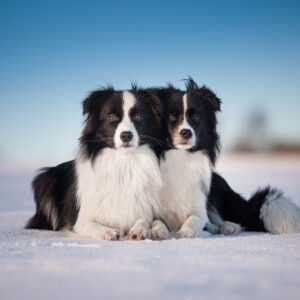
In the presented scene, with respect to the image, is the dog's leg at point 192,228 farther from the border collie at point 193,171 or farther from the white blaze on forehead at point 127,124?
the white blaze on forehead at point 127,124

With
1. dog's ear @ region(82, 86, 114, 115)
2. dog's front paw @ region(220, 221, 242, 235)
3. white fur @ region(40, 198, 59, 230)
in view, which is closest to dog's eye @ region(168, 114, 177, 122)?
dog's ear @ region(82, 86, 114, 115)

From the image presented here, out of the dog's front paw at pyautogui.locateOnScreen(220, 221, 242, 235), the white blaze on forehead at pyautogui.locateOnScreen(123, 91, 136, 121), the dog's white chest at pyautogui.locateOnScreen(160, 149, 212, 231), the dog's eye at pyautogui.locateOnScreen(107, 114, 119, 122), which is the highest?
the white blaze on forehead at pyautogui.locateOnScreen(123, 91, 136, 121)

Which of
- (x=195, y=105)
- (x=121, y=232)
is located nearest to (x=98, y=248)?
(x=121, y=232)

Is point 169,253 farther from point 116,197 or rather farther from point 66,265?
point 116,197

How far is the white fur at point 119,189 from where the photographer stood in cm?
462

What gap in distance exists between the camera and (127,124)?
456cm

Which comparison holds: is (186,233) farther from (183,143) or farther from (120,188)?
(183,143)

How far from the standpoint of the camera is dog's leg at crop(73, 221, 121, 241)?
13.7ft

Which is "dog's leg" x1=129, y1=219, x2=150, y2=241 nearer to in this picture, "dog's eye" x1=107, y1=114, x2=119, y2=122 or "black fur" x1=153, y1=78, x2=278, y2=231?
"black fur" x1=153, y1=78, x2=278, y2=231

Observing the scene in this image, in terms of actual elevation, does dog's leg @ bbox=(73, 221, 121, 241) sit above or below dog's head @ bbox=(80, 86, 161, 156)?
below

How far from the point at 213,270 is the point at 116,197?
2.09 meters

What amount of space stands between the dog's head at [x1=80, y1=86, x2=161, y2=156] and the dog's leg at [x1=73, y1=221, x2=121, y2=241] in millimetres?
880

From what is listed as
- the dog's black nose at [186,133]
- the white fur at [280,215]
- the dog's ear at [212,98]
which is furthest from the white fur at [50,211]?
the white fur at [280,215]

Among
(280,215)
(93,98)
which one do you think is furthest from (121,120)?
(280,215)
